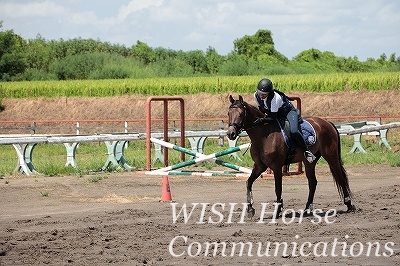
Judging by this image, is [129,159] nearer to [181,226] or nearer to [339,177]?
[339,177]

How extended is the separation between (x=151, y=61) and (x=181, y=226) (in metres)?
70.5

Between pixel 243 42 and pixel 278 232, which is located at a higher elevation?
pixel 243 42

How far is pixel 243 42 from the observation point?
8750cm

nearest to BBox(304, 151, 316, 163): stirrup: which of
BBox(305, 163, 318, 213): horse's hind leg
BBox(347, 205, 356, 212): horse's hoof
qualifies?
BBox(305, 163, 318, 213): horse's hind leg

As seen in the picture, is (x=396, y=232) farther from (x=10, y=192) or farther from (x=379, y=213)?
(x=10, y=192)

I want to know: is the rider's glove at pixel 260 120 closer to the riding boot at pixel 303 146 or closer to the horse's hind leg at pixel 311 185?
the riding boot at pixel 303 146

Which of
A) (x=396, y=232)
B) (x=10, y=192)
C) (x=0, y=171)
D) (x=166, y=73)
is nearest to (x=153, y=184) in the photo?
(x=10, y=192)

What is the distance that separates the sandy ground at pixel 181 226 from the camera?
35.5 feet

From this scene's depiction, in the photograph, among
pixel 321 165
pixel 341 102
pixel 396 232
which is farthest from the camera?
pixel 341 102

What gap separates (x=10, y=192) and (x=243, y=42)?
227 feet

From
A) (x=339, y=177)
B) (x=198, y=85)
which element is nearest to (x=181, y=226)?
(x=339, y=177)

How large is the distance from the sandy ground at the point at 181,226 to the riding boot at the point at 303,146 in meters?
0.93

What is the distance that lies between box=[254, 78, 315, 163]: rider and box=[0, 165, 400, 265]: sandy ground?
118 centimetres

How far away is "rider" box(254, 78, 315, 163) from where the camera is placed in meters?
14.8
